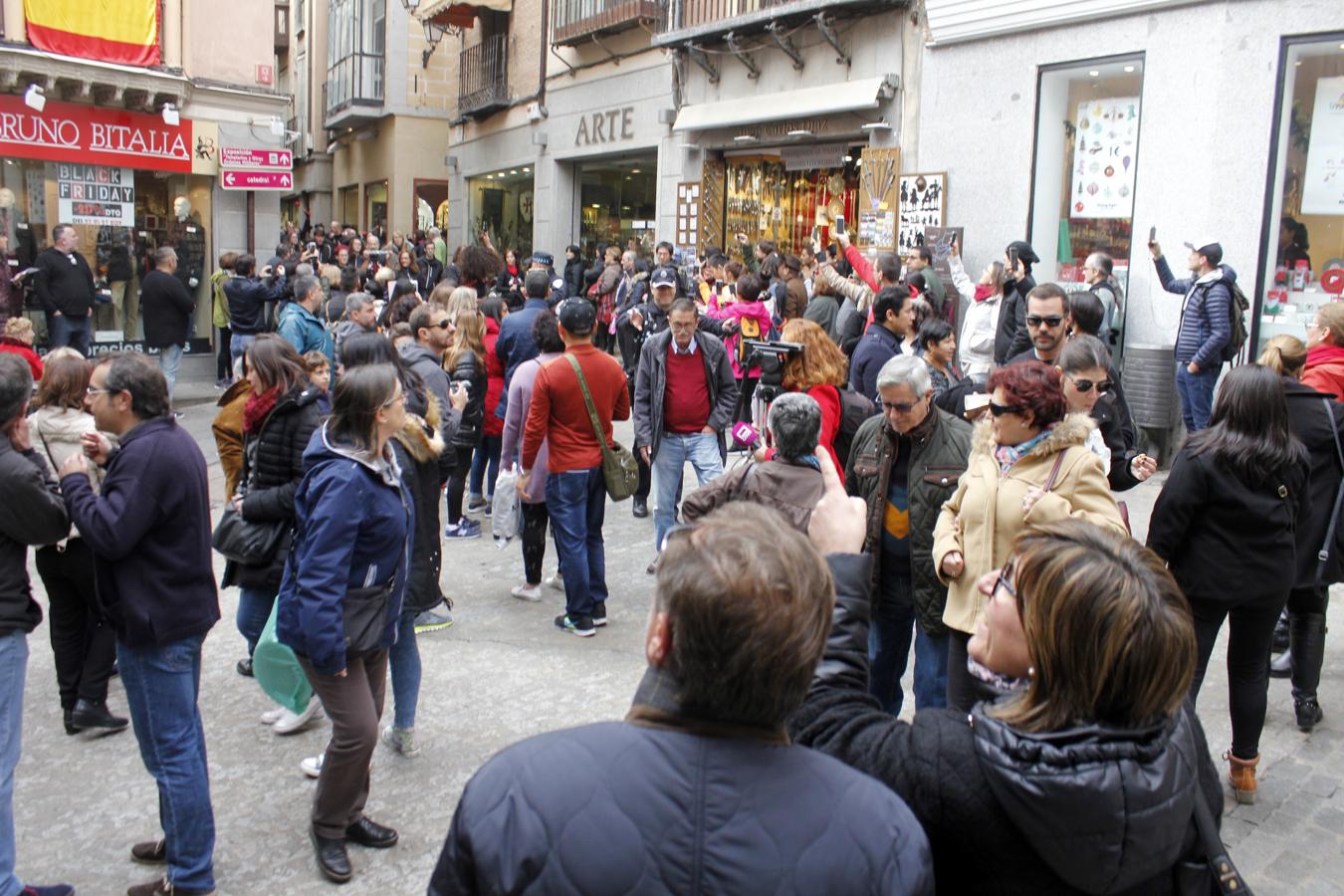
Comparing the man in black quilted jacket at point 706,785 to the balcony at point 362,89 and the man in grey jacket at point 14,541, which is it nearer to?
the man in grey jacket at point 14,541

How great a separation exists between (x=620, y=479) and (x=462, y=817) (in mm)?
4670

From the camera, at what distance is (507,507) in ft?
21.8

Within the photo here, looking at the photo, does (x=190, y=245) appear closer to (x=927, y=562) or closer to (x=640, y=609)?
(x=640, y=609)

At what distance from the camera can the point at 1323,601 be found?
5.08 m

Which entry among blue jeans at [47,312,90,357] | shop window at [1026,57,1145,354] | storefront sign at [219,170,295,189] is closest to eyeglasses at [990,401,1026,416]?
shop window at [1026,57,1145,354]

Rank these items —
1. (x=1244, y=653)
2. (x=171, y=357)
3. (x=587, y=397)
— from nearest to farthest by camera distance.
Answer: (x=1244, y=653) → (x=587, y=397) → (x=171, y=357)

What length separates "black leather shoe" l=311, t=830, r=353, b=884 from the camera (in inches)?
148

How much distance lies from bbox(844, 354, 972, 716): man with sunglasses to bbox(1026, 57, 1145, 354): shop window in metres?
7.25

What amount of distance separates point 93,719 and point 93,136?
41.3 feet

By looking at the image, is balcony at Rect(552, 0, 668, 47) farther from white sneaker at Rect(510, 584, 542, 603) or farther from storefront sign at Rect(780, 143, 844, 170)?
white sneaker at Rect(510, 584, 542, 603)

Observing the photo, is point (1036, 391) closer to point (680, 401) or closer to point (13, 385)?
point (13, 385)

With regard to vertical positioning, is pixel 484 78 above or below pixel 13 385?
above

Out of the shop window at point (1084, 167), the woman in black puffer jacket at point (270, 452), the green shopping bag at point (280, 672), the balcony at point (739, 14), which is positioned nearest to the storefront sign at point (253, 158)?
the balcony at point (739, 14)

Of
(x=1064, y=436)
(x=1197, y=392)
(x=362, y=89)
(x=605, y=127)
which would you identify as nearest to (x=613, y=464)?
(x=1064, y=436)
